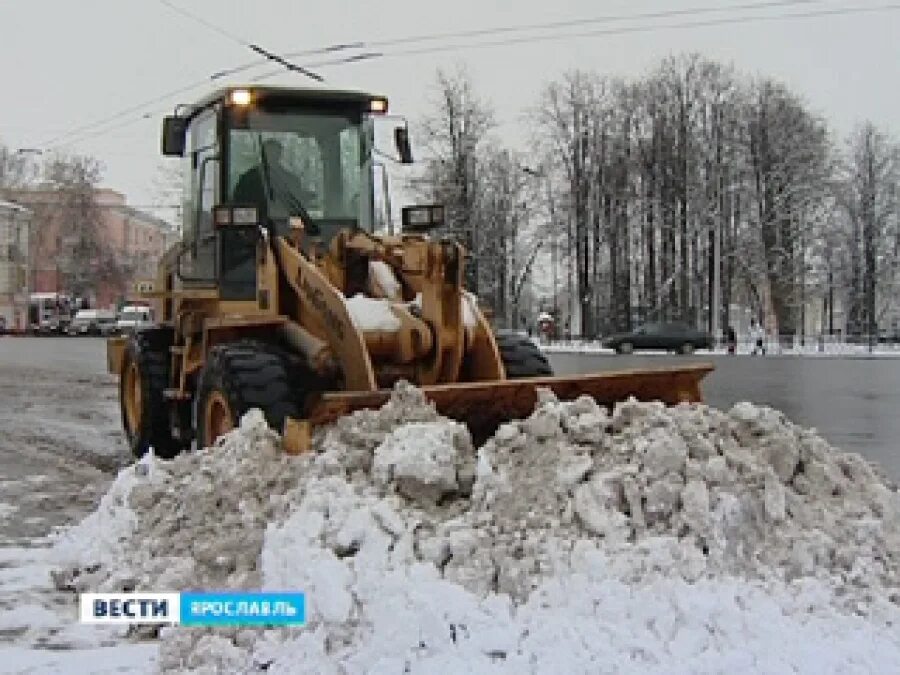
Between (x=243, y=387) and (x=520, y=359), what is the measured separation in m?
2.45

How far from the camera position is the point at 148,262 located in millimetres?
81875

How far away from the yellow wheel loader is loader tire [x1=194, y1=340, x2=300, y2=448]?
0.04 ft

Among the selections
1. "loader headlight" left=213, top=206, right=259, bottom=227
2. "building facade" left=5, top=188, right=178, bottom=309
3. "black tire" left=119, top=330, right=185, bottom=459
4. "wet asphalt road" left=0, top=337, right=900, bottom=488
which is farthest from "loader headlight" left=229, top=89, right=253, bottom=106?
"building facade" left=5, top=188, right=178, bottom=309


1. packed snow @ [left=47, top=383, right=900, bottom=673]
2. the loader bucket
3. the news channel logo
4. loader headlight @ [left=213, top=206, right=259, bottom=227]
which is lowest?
the news channel logo

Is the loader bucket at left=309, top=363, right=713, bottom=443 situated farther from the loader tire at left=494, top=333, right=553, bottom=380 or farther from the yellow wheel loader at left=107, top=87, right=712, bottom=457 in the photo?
the loader tire at left=494, top=333, right=553, bottom=380

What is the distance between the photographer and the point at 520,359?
9562 mm

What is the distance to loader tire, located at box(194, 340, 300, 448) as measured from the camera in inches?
313

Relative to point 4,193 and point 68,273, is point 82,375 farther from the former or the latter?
point 4,193

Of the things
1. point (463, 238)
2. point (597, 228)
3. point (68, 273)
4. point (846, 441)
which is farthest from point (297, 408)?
point (68, 273)

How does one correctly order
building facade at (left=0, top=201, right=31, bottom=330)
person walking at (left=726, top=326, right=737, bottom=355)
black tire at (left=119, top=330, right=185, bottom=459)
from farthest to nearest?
building facade at (left=0, top=201, right=31, bottom=330) < person walking at (left=726, top=326, right=737, bottom=355) < black tire at (left=119, top=330, right=185, bottom=459)

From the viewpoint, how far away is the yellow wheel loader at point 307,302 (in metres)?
8.02

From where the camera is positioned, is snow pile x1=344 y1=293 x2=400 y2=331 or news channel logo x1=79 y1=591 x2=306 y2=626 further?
snow pile x1=344 y1=293 x2=400 y2=331

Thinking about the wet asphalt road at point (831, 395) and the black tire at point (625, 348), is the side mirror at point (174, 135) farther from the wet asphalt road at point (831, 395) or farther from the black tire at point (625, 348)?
the black tire at point (625, 348)

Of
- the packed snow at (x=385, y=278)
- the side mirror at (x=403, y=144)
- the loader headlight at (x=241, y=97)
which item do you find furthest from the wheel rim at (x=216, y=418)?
the side mirror at (x=403, y=144)
